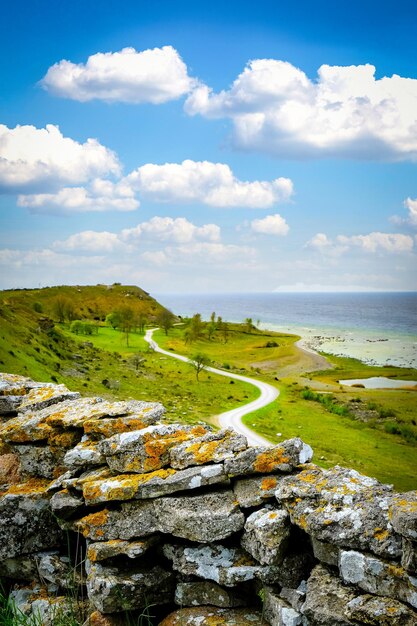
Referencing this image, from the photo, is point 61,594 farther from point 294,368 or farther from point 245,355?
point 245,355

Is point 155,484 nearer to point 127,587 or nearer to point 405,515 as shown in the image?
point 127,587

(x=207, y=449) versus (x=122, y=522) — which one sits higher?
(x=207, y=449)

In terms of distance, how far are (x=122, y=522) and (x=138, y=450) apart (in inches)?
61.8

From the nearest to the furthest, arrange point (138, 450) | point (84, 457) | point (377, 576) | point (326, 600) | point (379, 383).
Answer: point (377, 576) → point (326, 600) → point (138, 450) → point (84, 457) → point (379, 383)

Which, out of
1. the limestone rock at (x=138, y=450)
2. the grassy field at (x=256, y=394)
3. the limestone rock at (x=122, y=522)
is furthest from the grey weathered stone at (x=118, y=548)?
the grassy field at (x=256, y=394)

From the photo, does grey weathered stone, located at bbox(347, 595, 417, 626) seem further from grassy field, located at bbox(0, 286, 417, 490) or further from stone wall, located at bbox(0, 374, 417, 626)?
grassy field, located at bbox(0, 286, 417, 490)

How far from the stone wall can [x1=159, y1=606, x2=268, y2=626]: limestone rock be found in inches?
1.1

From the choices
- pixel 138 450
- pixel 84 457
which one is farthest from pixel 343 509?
pixel 84 457

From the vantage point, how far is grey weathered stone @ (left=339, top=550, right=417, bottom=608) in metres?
7.27

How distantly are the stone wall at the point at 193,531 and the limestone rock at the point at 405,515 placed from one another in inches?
0.8

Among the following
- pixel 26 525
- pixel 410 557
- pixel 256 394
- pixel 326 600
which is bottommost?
pixel 256 394

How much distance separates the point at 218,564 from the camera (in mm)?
9453

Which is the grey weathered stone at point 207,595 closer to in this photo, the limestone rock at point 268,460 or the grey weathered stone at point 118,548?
the grey weathered stone at point 118,548

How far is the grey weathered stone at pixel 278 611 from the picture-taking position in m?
8.18
